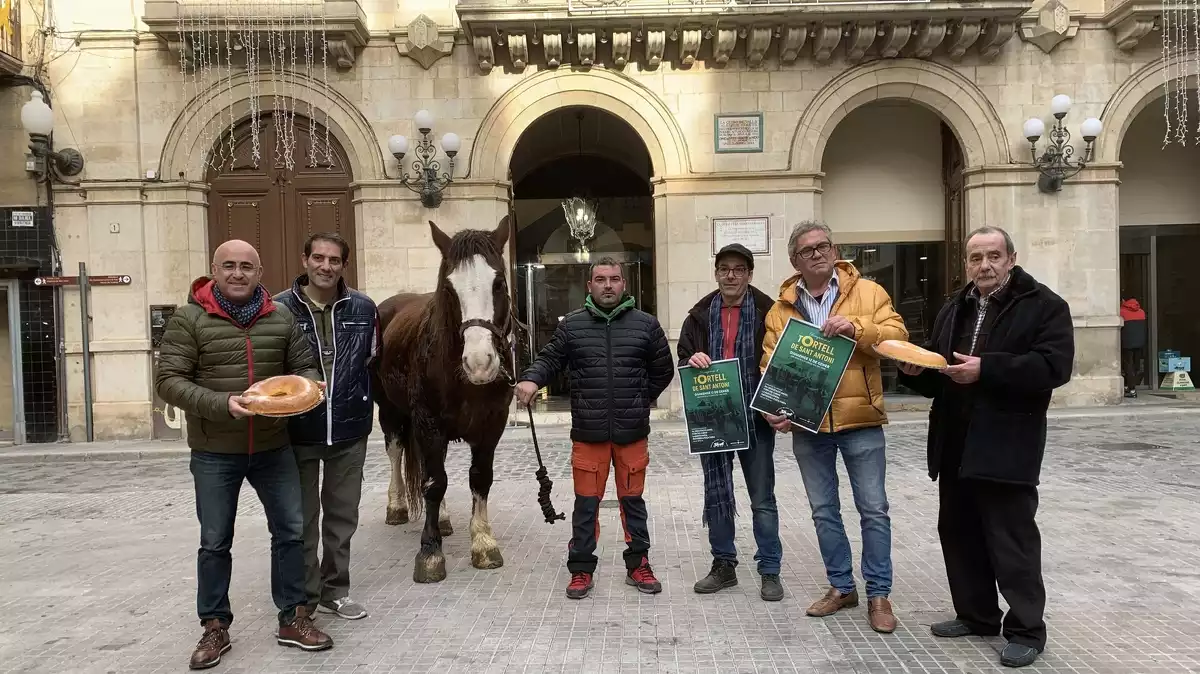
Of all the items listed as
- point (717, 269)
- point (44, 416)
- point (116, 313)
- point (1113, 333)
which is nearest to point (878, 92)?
point (1113, 333)

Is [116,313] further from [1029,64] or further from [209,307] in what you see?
[1029,64]

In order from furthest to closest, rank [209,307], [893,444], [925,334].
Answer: [925,334], [893,444], [209,307]

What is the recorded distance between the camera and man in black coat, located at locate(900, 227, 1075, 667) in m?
3.31

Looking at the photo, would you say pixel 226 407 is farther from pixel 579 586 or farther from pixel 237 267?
pixel 579 586

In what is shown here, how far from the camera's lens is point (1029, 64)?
11.8 meters

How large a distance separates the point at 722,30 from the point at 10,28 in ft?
36.4

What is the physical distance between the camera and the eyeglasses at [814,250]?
12.8 ft

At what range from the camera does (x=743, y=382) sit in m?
4.21

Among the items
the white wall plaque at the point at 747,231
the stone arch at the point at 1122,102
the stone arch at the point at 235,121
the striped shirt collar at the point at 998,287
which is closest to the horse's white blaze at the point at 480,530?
the striped shirt collar at the point at 998,287

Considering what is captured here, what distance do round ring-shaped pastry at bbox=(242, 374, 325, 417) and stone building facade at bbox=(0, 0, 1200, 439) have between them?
8.46 metres

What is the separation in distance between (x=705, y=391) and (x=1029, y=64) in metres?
11.0

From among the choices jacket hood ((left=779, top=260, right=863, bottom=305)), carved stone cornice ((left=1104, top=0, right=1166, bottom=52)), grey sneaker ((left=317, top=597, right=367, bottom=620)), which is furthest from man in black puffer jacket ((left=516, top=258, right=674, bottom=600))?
carved stone cornice ((left=1104, top=0, right=1166, bottom=52))

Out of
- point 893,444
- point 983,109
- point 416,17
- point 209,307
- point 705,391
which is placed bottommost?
point 893,444

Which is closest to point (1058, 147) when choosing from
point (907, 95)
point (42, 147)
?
point (907, 95)
